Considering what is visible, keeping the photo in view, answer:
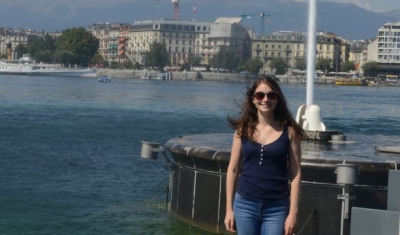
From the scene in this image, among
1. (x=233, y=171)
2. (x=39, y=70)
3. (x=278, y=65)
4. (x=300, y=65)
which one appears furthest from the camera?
(x=39, y=70)

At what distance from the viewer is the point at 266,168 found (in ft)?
22.2

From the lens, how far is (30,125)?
128 feet

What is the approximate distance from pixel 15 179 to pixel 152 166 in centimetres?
374

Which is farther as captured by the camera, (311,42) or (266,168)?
(311,42)

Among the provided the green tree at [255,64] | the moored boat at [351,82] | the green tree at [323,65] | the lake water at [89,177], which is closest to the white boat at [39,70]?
the green tree at [255,64]

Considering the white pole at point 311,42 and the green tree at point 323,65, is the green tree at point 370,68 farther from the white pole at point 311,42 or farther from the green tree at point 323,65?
the white pole at point 311,42

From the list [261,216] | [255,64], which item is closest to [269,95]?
[261,216]

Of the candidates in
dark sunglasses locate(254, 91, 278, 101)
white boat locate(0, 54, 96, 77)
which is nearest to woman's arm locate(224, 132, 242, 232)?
dark sunglasses locate(254, 91, 278, 101)

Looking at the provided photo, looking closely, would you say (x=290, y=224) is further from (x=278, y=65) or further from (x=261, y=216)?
(x=278, y=65)

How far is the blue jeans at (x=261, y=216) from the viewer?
680 cm

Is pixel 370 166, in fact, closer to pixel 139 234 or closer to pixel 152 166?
pixel 139 234

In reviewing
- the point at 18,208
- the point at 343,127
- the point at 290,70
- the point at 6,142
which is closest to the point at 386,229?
the point at 18,208

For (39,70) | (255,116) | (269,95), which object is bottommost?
(39,70)

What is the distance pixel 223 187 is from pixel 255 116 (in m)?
5.68
